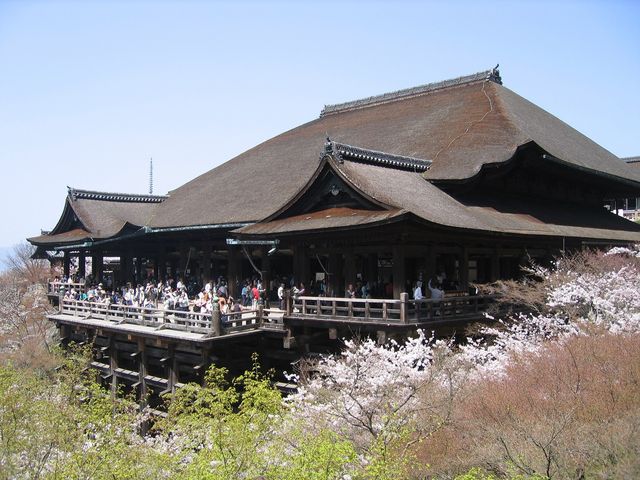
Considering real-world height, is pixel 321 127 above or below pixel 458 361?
above

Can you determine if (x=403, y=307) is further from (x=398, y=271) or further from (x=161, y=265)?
(x=161, y=265)

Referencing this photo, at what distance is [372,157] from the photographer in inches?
771

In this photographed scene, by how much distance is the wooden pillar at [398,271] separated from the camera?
52.4 ft

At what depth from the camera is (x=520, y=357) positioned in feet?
41.8

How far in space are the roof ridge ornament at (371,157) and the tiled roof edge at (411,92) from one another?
10784 millimetres

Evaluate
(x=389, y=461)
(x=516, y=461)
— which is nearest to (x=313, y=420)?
(x=389, y=461)

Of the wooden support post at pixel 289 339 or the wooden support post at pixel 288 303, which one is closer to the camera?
the wooden support post at pixel 288 303

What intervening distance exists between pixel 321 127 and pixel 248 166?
5.06 metres

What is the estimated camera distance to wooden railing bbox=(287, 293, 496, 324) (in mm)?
15164

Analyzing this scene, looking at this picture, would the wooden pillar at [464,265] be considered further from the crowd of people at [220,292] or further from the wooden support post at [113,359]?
→ the wooden support post at [113,359]

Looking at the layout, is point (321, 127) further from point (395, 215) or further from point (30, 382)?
point (30, 382)

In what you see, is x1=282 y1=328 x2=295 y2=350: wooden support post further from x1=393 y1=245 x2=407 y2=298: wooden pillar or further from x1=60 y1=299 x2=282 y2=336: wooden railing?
x1=393 y1=245 x2=407 y2=298: wooden pillar

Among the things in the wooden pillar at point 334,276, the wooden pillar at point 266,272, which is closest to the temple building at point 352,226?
the wooden pillar at point 334,276

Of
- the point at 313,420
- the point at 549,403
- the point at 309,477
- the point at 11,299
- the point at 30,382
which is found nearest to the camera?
the point at 309,477
